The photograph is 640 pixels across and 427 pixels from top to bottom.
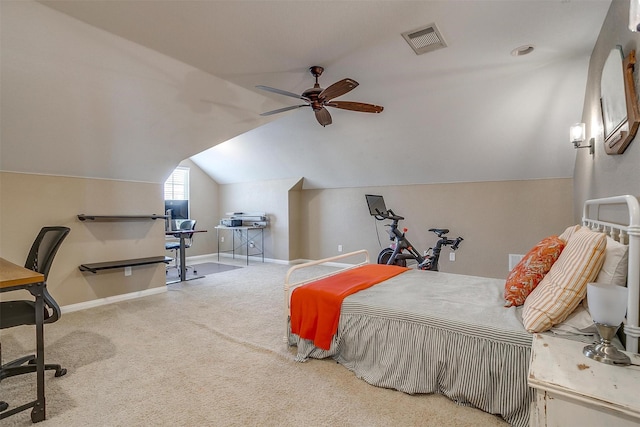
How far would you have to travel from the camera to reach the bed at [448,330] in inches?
64.9

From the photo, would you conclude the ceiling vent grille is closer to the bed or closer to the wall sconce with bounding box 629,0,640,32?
the wall sconce with bounding box 629,0,640,32

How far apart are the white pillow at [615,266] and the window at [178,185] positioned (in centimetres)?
719

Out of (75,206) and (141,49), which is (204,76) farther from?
(75,206)

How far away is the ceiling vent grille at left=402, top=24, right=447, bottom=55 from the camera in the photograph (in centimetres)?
240

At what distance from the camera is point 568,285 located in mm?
1561

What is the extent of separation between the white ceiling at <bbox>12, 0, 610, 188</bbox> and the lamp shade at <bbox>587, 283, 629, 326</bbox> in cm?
196

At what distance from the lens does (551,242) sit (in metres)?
2.11

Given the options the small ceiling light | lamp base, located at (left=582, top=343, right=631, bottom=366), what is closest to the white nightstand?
lamp base, located at (left=582, top=343, right=631, bottom=366)

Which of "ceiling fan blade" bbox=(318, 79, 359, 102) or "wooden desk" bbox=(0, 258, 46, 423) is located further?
"ceiling fan blade" bbox=(318, 79, 359, 102)

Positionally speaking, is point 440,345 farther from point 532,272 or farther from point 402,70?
point 402,70

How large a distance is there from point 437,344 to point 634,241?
1.11 m

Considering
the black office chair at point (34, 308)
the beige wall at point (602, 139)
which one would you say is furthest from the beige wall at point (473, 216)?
the black office chair at point (34, 308)

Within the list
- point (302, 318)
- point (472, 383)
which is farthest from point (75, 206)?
point (472, 383)

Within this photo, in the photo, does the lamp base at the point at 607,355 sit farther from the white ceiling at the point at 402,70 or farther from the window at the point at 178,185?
the window at the point at 178,185
